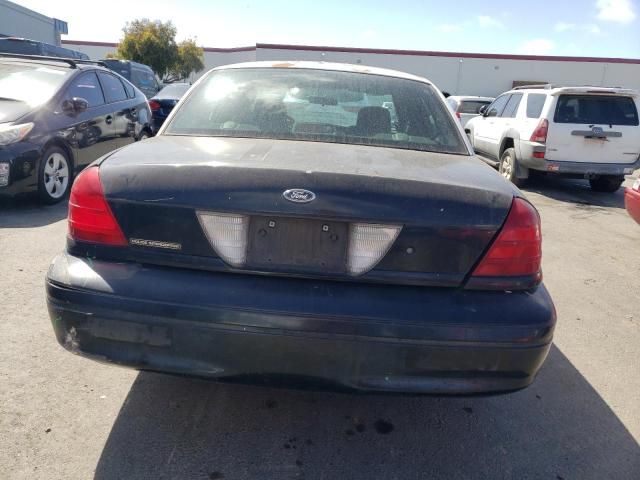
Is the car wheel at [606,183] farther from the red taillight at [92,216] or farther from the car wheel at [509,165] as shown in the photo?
the red taillight at [92,216]

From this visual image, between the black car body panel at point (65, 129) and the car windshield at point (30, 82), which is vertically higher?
the car windshield at point (30, 82)

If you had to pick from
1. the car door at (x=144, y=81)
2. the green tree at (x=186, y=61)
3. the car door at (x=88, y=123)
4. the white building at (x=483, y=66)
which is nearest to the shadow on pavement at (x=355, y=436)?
the car door at (x=88, y=123)

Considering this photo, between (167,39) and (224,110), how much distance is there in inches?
1464

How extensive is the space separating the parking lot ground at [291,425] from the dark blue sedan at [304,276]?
453 mm

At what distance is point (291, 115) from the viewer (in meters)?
2.97

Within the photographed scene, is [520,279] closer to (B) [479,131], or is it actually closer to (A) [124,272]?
(A) [124,272]

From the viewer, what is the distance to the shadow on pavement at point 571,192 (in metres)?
8.89

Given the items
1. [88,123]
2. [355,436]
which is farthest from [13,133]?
[355,436]

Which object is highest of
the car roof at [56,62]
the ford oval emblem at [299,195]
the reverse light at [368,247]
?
the car roof at [56,62]

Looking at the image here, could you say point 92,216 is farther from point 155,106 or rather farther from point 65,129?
point 155,106

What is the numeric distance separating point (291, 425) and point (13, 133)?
489cm

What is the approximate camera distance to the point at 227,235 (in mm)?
2080

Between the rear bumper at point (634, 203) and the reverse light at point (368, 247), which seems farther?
the rear bumper at point (634, 203)

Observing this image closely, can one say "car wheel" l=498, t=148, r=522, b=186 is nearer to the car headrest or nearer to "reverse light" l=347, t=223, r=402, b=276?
the car headrest
